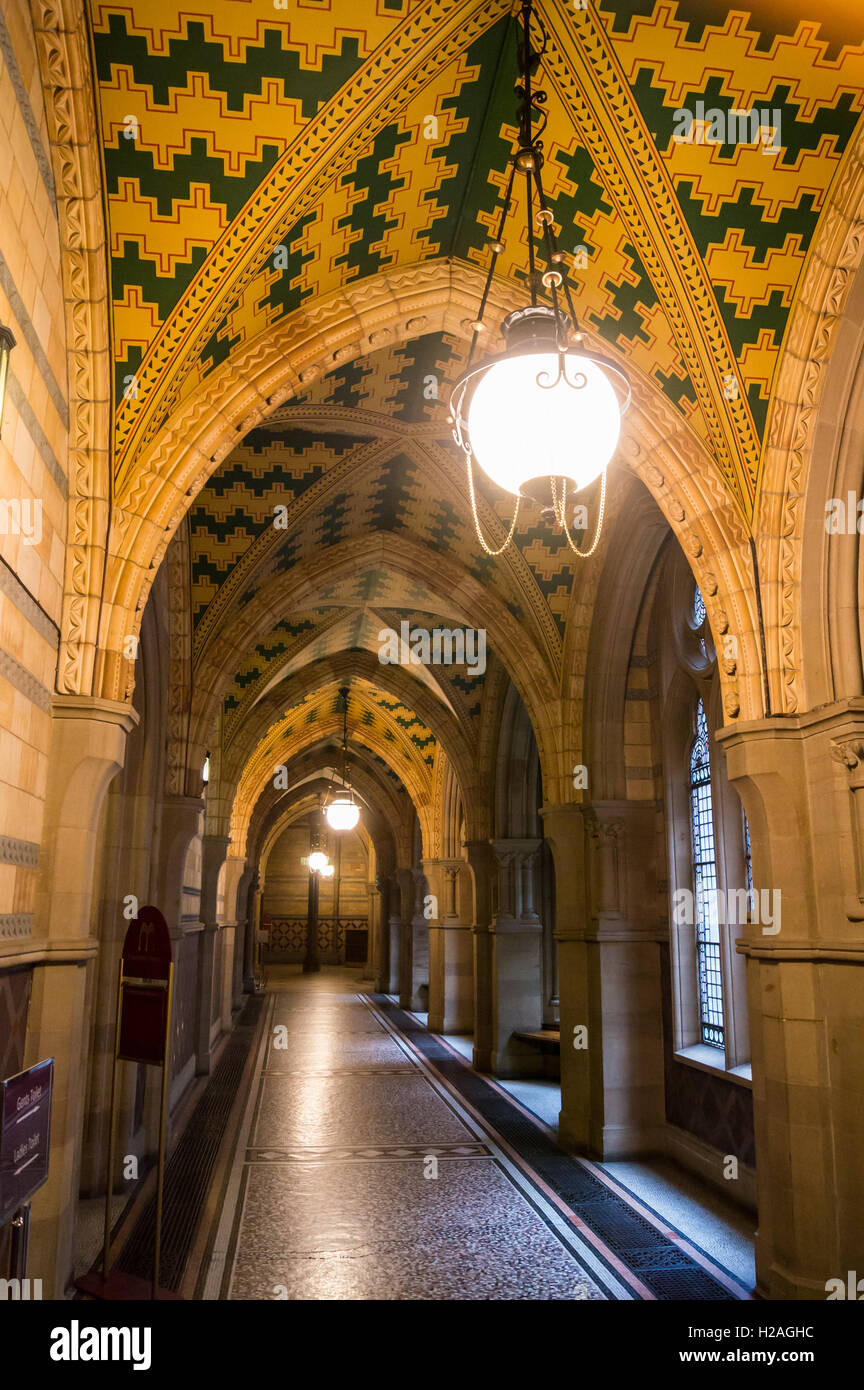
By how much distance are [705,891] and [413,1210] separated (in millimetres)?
3323

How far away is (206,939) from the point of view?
12055 millimetres

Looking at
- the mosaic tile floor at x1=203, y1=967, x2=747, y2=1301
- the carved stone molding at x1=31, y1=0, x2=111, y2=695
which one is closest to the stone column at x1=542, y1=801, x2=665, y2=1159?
the mosaic tile floor at x1=203, y1=967, x2=747, y2=1301

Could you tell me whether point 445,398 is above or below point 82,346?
above

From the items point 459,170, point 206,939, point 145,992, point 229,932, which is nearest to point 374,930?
point 229,932

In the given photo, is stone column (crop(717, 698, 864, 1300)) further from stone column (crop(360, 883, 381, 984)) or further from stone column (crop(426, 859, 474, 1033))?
stone column (crop(360, 883, 381, 984))

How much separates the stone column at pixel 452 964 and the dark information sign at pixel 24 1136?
1228 centimetres

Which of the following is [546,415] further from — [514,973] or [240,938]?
[240,938]

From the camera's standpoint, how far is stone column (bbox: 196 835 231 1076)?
38.4 ft

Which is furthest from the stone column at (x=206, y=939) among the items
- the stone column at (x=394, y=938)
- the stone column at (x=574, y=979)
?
the stone column at (x=394, y=938)

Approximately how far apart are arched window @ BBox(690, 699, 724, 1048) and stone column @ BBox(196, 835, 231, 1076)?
6.33m

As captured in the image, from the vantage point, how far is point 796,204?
4617mm

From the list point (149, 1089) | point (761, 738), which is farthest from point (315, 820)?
point (761, 738)

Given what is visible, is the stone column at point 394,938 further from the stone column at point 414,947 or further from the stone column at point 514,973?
the stone column at point 514,973

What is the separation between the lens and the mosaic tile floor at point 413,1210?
16.4ft
